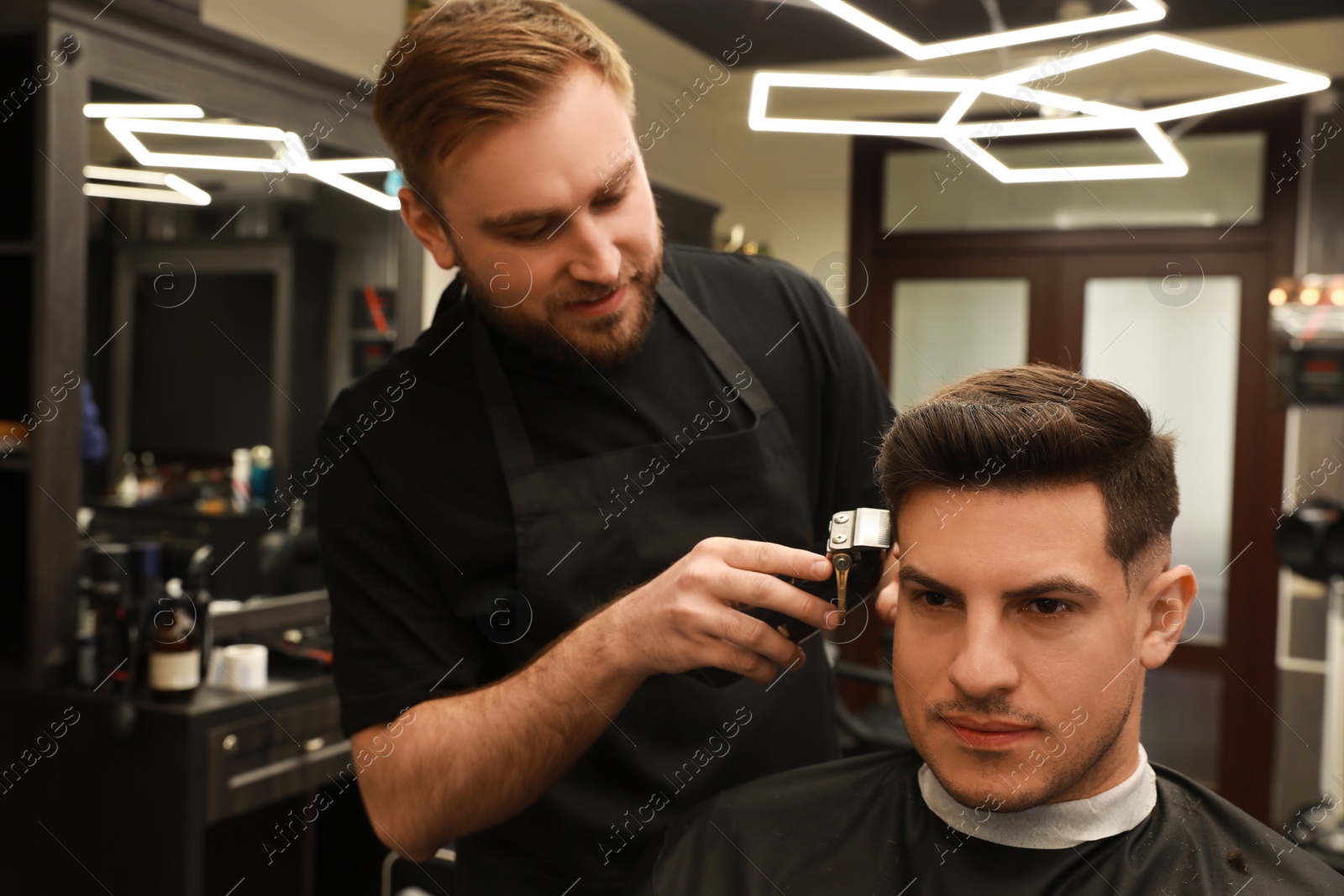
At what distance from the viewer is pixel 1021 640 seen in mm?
1239

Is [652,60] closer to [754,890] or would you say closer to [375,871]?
[375,871]

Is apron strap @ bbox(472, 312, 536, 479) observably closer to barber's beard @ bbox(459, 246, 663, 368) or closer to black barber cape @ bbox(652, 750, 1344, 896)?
barber's beard @ bbox(459, 246, 663, 368)

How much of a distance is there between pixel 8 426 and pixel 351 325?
1.15m

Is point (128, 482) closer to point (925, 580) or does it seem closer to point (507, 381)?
point (507, 381)

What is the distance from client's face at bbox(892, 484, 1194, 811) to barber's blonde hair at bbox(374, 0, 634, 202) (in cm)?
70

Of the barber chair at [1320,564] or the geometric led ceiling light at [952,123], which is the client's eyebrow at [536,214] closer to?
the geometric led ceiling light at [952,123]

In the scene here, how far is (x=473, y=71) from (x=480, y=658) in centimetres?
76

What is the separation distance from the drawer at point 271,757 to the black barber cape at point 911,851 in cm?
154

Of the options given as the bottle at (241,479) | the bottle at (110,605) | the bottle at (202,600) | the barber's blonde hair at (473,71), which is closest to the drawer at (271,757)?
the bottle at (202,600)

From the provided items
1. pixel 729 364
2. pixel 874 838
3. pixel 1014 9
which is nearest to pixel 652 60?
pixel 1014 9

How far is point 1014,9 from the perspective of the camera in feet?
14.6

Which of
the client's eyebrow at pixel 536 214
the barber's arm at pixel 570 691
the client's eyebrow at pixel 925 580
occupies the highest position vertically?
the client's eyebrow at pixel 536 214

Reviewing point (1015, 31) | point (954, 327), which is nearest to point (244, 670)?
point (1015, 31)

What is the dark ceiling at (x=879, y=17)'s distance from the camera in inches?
175
